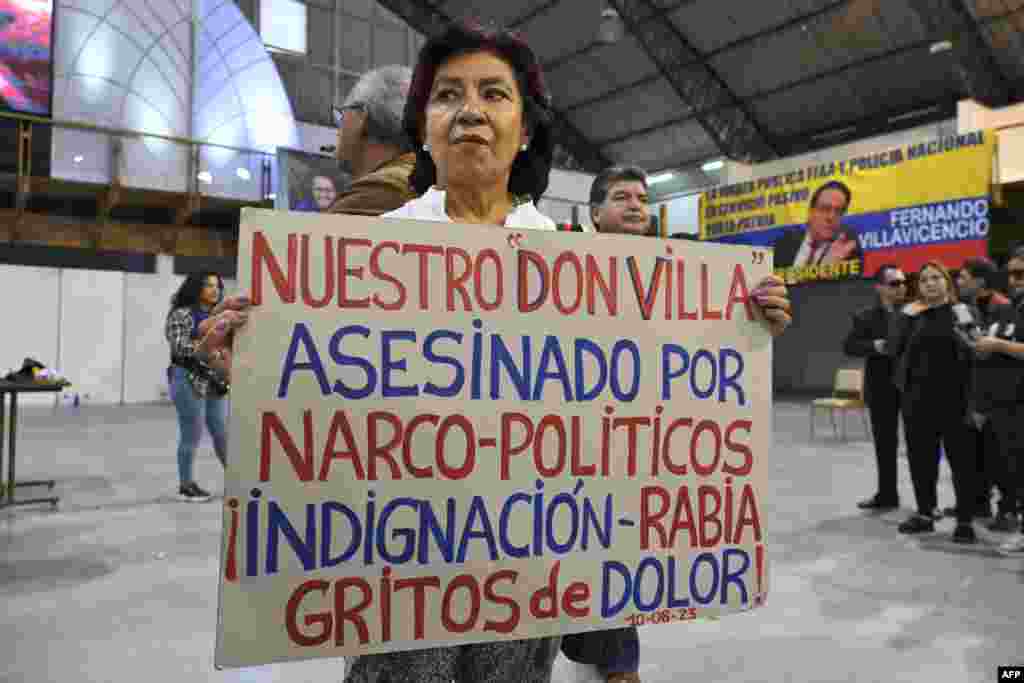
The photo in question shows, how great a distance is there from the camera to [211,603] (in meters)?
2.56

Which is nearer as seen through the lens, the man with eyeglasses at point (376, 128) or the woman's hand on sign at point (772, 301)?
the woman's hand on sign at point (772, 301)

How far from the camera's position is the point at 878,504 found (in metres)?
4.20

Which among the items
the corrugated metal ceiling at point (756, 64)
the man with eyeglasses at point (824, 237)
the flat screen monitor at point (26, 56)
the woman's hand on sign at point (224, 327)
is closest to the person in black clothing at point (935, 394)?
the woman's hand on sign at point (224, 327)

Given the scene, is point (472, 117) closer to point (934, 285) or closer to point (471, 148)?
point (471, 148)

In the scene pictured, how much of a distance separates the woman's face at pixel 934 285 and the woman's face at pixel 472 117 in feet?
10.6

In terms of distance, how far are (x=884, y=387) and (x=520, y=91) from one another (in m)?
3.92

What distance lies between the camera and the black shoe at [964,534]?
135 inches

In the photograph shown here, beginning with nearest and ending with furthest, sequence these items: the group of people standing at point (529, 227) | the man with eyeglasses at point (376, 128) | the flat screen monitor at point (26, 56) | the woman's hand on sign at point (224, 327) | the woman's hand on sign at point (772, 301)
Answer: the woman's hand on sign at point (224, 327) → the group of people standing at point (529, 227) → the woman's hand on sign at point (772, 301) → the man with eyeglasses at point (376, 128) → the flat screen monitor at point (26, 56)

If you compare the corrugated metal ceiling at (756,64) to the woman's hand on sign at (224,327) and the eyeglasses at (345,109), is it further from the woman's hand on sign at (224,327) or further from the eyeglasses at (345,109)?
the woman's hand on sign at (224,327)

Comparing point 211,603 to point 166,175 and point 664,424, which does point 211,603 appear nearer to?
point 664,424

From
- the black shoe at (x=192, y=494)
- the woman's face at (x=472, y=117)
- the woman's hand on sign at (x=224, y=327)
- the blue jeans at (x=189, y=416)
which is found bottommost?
the black shoe at (x=192, y=494)

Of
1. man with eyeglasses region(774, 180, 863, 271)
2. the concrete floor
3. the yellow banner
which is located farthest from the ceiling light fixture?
the concrete floor

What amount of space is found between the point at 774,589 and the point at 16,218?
1174 centimetres

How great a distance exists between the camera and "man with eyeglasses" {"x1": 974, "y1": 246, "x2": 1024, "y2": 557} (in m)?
3.14
